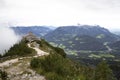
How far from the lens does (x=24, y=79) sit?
47.4 meters

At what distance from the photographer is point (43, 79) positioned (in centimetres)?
4741

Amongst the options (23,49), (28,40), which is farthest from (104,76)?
(28,40)

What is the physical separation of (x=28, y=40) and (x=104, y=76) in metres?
52.2

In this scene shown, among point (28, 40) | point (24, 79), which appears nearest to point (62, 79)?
point (24, 79)

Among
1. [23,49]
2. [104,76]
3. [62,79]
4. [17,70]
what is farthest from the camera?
[23,49]

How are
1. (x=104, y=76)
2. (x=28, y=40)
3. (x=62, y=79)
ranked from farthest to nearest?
(x=28, y=40), (x=104, y=76), (x=62, y=79)

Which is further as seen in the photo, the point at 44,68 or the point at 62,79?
the point at 44,68

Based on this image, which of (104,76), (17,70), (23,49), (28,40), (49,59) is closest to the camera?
(17,70)

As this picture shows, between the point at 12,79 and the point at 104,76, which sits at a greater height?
the point at 12,79

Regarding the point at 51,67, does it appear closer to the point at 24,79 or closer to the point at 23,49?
the point at 24,79

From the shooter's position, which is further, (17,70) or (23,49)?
(23,49)

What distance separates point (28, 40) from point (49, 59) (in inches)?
2319

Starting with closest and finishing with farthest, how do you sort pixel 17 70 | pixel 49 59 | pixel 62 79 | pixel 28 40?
pixel 62 79 < pixel 17 70 < pixel 49 59 < pixel 28 40

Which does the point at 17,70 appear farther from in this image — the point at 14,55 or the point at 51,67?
the point at 14,55
